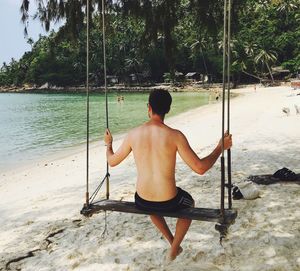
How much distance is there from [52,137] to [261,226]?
21067 millimetres

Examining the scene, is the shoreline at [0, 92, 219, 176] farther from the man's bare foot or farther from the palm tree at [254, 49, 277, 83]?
the palm tree at [254, 49, 277, 83]

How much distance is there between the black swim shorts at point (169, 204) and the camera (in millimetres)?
3693

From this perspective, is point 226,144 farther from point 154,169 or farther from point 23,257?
point 23,257

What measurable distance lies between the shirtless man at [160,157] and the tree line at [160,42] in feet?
10.1

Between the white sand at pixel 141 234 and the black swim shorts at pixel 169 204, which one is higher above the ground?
the black swim shorts at pixel 169 204

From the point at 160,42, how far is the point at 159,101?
410 centimetres

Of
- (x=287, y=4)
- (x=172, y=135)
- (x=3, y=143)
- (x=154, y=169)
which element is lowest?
(x=3, y=143)

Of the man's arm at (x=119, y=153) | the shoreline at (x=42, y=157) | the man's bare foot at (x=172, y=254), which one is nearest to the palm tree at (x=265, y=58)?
the shoreline at (x=42, y=157)

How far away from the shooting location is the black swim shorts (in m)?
3.69

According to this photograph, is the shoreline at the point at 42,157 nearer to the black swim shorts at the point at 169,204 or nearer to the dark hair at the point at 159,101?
the black swim shorts at the point at 169,204

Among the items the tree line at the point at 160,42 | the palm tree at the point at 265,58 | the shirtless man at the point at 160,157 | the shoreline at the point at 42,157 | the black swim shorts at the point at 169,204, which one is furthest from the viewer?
the palm tree at the point at 265,58

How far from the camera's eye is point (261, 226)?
5070 millimetres

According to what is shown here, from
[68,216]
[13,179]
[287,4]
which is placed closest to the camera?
[68,216]

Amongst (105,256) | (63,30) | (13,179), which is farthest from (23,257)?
(13,179)
